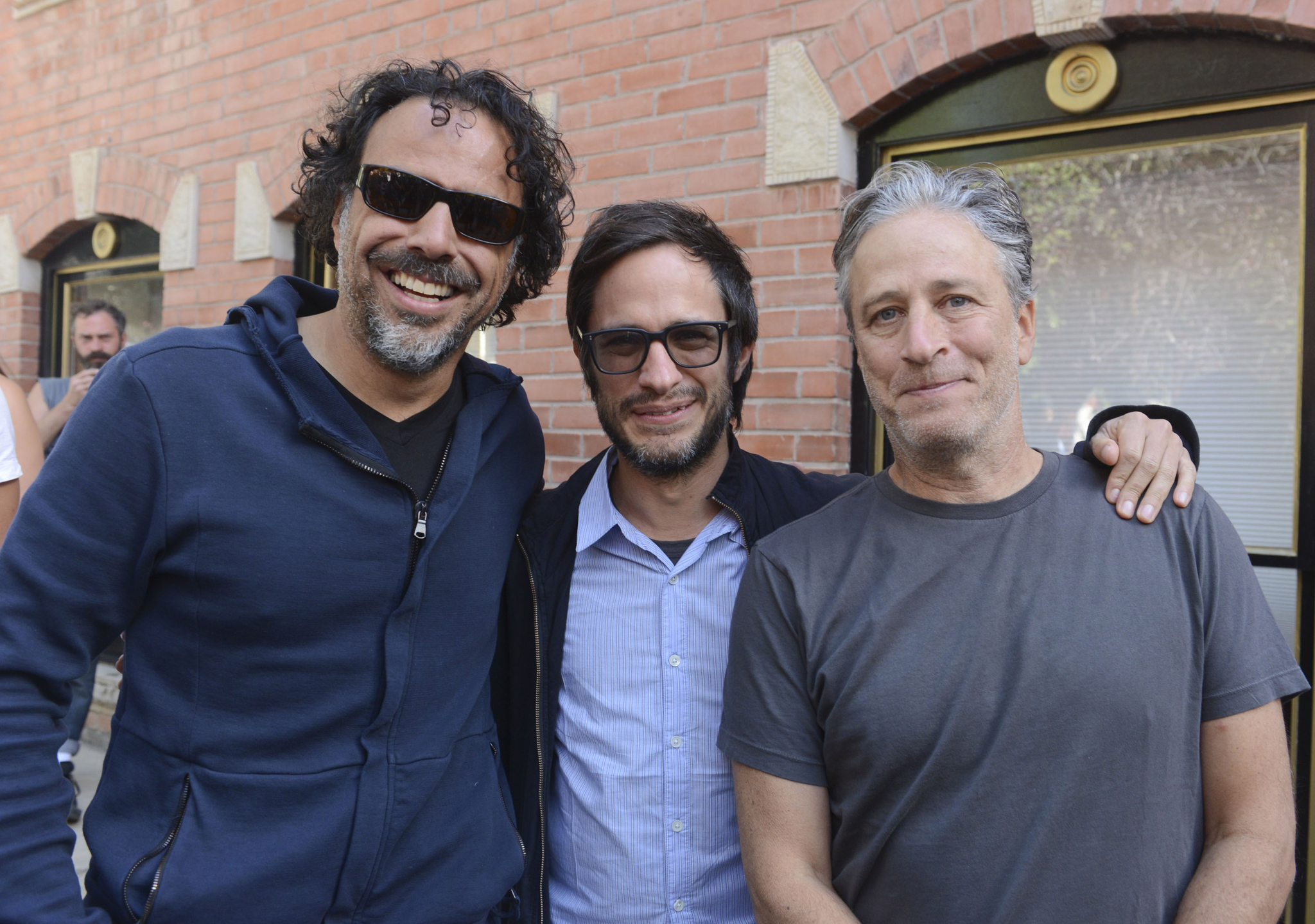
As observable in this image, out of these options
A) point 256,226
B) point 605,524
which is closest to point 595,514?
point 605,524

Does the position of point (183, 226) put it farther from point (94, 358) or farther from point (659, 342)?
point (659, 342)

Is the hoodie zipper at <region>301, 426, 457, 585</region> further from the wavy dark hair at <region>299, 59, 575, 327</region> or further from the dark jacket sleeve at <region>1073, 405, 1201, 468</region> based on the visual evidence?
the dark jacket sleeve at <region>1073, 405, 1201, 468</region>

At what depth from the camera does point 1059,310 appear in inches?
128

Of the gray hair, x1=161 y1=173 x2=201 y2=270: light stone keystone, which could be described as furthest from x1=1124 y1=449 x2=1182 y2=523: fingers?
x1=161 y1=173 x2=201 y2=270: light stone keystone

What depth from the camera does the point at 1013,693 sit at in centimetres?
144

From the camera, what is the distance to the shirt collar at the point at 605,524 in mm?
2014

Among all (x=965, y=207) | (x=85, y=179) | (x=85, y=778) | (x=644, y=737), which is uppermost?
(x=85, y=179)

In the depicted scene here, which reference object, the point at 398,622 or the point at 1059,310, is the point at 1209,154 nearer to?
the point at 1059,310

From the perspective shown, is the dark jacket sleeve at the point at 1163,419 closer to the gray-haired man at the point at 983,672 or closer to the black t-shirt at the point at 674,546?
the gray-haired man at the point at 983,672

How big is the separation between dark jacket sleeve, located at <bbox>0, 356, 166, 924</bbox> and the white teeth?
1.66ft

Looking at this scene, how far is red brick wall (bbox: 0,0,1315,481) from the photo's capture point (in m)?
3.28

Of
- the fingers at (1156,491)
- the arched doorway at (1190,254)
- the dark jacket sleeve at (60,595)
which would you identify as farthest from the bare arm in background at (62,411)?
the fingers at (1156,491)

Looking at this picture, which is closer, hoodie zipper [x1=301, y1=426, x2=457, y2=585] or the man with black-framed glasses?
hoodie zipper [x1=301, y1=426, x2=457, y2=585]

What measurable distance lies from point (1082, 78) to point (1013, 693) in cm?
236
